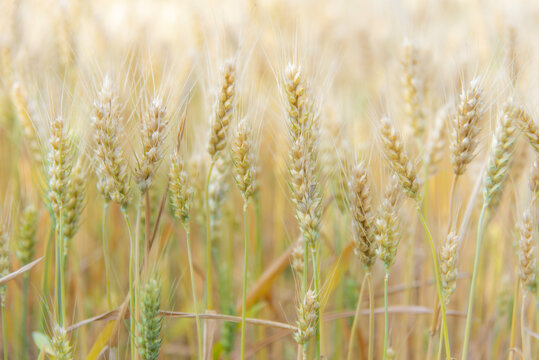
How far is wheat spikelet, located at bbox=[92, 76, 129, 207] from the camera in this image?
119cm

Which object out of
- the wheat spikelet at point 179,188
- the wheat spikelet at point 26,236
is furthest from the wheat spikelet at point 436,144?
the wheat spikelet at point 26,236

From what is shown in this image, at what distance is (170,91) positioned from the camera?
1371 millimetres

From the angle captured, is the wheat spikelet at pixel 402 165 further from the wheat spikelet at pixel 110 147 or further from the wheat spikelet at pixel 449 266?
the wheat spikelet at pixel 110 147

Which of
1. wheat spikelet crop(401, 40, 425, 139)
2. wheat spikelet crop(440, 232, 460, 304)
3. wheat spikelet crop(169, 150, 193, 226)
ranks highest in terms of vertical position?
wheat spikelet crop(401, 40, 425, 139)

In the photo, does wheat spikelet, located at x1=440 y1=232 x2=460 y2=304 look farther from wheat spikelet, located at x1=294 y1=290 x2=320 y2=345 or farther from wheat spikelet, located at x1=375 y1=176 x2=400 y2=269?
wheat spikelet, located at x1=294 y1=290 x2=320 y2=345

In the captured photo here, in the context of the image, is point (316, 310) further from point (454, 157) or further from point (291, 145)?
point (454, 157)

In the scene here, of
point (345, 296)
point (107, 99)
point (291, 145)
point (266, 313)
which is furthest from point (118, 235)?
point (291, 145)

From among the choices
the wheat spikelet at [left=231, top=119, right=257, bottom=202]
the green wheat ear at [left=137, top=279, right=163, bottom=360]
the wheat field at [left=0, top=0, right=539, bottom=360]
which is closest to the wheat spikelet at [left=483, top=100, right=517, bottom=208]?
the wheat field at [left=0, top=0, right=539, bottom=360]

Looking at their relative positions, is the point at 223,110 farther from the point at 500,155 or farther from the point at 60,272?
the point at 500,155

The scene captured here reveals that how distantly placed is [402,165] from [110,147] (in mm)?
761

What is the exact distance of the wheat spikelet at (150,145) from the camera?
3.93 ft

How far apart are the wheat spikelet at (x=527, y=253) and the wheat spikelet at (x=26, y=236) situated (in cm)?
157

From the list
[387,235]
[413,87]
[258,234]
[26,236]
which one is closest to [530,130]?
[387,235]

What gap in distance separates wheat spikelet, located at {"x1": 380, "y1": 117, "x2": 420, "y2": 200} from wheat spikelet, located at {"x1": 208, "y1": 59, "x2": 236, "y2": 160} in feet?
1.43
